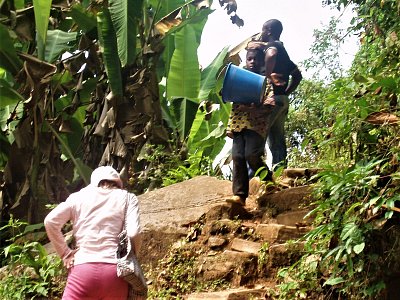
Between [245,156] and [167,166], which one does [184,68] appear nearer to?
[167,166]

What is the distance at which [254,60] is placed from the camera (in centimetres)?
682

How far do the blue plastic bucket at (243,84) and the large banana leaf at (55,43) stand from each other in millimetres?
3719

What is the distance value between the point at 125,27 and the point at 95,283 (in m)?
5.77

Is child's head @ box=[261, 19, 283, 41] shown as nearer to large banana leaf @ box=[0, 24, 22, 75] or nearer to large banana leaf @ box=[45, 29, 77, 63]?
large banana leaf @ box=[45, 29, 77, 63]

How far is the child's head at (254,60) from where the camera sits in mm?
6805

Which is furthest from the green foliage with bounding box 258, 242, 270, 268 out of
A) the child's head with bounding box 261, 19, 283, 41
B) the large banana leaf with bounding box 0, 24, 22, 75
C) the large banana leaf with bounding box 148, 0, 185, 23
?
the large banana leaf with bounding box 148, 0, 185, 23

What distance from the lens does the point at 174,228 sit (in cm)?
657

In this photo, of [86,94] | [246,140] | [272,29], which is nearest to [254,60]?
[272,29]

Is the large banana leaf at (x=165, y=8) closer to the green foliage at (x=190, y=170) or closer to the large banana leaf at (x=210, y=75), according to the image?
the large banana leaf at (x=210, y=75)

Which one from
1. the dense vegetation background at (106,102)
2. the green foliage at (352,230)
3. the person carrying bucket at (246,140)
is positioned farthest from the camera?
the dense vegetation background at (106,102)

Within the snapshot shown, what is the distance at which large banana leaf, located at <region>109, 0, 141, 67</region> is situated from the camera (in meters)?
8.81

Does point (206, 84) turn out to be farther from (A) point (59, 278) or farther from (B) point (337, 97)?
(B) point (337, 97)

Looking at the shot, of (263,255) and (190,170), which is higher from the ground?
(263,255)

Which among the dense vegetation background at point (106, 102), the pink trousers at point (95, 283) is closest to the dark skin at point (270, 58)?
the dense vegetation background at point (106, 102)
